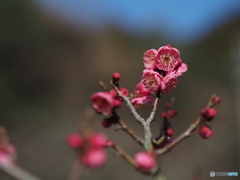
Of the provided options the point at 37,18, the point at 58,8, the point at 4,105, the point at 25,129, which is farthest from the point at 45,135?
the point at 58,8

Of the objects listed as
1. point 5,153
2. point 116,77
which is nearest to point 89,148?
point 5,153

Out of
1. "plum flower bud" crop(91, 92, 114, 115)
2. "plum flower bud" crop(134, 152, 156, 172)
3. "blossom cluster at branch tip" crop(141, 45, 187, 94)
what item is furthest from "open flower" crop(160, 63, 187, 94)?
"plum flower bud" crop(134, 152, 156, 172)

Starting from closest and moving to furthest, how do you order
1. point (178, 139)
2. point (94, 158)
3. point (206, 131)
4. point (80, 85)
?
point (94, 158) → point (178, 139) → point (206, 131) → point (80, 85)

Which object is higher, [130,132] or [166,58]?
[166,58]

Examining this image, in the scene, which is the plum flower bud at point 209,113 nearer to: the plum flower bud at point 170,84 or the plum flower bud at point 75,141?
the plum flower bud at point 170,84

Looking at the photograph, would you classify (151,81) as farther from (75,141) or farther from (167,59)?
(75,141)

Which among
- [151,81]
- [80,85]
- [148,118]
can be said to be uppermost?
[80,85]

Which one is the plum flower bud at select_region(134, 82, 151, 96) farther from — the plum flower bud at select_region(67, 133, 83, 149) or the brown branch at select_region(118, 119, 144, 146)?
the plum flower bud at select_region(67, 133, 83, 149)
